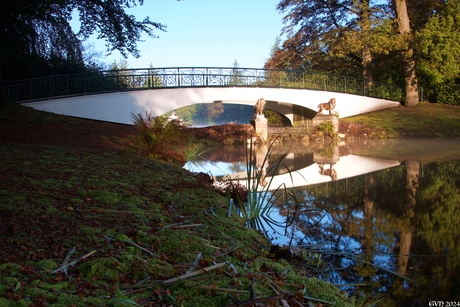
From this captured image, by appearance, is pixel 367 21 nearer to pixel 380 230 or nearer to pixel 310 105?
pixel 310 105

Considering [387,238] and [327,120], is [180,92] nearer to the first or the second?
[327,120]

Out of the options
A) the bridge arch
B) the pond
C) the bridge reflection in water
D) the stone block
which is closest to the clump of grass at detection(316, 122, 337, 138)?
the stone block

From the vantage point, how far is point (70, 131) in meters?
12.3

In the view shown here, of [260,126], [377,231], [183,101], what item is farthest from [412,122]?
[377,231]

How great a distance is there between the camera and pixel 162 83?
2064 cm

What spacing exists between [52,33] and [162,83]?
17.7ft

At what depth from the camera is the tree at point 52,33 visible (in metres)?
16.2

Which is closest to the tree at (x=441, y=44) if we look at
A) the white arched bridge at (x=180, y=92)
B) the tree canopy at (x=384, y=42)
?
the tree canopy at (x=384, y=42)

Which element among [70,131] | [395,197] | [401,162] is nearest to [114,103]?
[70,131]

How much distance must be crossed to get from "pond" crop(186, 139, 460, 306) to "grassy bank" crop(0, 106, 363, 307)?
0.36 meters

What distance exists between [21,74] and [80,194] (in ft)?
54.0

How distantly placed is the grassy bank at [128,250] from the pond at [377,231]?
1.18 feet

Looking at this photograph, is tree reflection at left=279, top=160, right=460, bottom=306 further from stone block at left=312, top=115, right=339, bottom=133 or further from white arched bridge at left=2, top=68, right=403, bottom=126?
stone block at left=312, top=115, right=339, bottom=133

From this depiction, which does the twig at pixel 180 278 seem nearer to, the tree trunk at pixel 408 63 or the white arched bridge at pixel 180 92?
the white arched bridge at pixel 180 92
